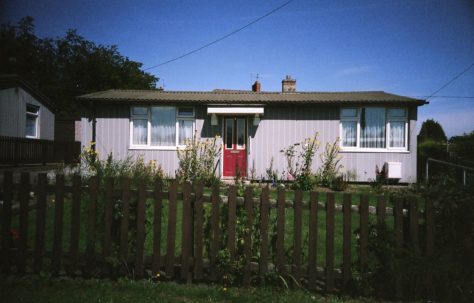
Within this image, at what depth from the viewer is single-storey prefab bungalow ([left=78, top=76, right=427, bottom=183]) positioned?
452 inches

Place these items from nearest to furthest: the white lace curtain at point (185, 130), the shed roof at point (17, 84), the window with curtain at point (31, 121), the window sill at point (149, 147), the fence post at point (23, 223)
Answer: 1. the fence post at point (23, 223)
2. the window sill at point (149, 147)
3. the white lace curtain at point (185, 130)
4. the shed roof at point (17, 84)
5. the window with curtain at point (31, 121)

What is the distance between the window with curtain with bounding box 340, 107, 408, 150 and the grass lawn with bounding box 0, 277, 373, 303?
9523mm

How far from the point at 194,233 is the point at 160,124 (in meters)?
9.08

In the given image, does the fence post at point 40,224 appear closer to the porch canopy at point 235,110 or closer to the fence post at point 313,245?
the fence post at point 313,245

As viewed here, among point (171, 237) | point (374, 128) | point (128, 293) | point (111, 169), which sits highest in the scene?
point (374, 128)

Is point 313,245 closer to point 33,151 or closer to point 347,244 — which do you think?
point 347,244

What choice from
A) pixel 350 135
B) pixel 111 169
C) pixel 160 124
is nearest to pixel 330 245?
pixel 111 169

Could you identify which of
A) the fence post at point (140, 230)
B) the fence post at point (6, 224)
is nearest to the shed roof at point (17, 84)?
the fence post at point (6, 224)

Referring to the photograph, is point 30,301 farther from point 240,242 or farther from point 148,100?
point 148,100

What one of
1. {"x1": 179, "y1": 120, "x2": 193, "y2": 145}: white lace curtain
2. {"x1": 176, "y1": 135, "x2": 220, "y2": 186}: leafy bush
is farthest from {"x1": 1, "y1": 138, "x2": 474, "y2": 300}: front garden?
{"x1": 179, "y1": 120, "x2": 193, "y2": 145}: white lace curtain

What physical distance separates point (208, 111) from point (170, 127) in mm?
1872

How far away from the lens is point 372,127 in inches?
462

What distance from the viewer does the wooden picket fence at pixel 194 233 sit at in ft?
10.6

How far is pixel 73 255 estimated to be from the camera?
336 cm
